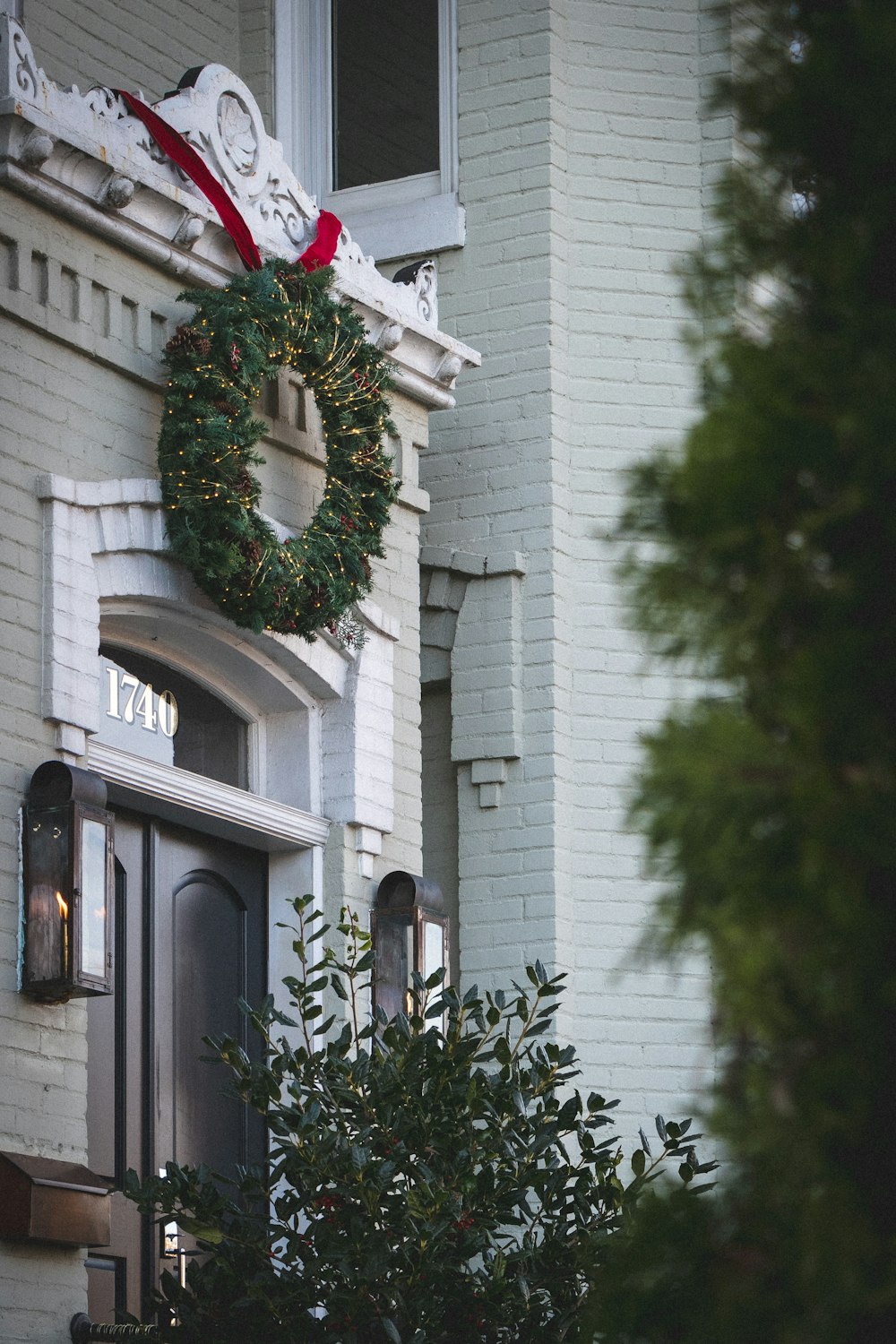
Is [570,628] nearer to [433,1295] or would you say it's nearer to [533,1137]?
[533,1137]

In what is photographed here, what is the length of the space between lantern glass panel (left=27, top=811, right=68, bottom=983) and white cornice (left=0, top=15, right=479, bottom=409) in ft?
6.59

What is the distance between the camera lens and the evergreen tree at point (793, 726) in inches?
75.4

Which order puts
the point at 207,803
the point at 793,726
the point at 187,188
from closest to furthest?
the point at 793,726 < the point at 187,188 < the point at 207,803

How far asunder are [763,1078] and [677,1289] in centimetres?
35

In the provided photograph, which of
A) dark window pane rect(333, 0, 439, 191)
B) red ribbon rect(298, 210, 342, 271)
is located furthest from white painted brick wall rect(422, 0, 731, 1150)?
red ribbon rect(298, 210, 342, 271)

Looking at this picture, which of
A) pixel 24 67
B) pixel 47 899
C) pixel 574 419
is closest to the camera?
pixel 47 899

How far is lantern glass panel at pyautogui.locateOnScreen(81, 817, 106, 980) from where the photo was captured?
227 inches

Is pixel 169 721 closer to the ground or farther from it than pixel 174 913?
farther from it

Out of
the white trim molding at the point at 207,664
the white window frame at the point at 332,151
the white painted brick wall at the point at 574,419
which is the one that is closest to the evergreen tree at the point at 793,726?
the white trim molding at the point at 207,664

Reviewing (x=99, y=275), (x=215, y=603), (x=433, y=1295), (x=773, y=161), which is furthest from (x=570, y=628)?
(x=773, y=161)

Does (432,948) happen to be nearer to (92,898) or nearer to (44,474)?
(92,898)

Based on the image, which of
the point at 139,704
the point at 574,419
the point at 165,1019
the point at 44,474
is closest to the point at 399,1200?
the point at 165,1019

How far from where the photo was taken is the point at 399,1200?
5383mm

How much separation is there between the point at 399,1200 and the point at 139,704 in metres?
2.27
